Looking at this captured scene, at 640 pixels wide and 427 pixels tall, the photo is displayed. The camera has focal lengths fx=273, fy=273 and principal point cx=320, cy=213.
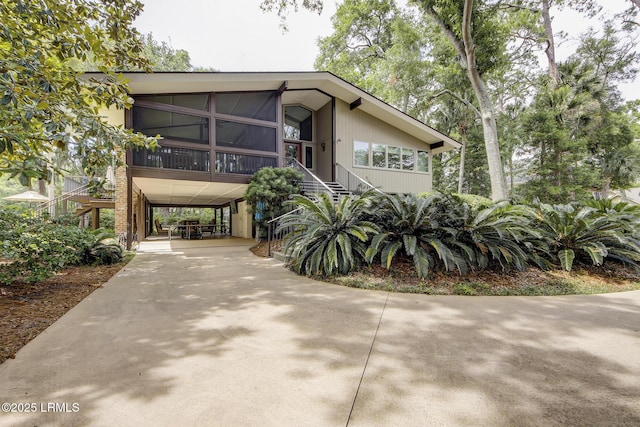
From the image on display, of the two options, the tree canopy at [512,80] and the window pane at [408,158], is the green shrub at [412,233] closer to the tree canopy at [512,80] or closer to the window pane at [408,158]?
the tree canopy at [512,80]

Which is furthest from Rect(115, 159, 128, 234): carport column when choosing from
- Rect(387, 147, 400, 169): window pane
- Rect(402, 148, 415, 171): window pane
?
Rect(402, 148, 415, 171): window pane

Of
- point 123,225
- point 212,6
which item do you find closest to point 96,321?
point 123,225

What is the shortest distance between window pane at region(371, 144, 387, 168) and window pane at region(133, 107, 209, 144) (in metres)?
7.20

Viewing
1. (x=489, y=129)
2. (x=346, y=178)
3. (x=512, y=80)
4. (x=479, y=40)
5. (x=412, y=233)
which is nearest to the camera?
(x=412, y=233)

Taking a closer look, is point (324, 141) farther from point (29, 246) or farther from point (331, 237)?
point (29, 246)

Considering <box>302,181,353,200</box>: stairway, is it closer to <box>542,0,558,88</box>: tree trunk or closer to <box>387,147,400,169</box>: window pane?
<box>387,147,400,169</box>: window pane

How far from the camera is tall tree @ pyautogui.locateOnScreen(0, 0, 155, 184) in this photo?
102 inches

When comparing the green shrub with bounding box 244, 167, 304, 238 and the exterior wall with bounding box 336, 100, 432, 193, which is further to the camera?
the exterior wall with bounding box 336, 100, 432, 193

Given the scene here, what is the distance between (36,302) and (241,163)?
7001 millimetres

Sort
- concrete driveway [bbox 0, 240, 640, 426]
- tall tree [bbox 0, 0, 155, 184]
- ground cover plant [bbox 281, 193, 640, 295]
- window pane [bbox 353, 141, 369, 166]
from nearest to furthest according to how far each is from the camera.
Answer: concrete driveway [bbox 0, 240, 640, 426]
tall tree [bbox 0, 0, 155, 184]
ground cover plant [bbox 281, 193, 640, 295]
window pane [bbox 353, 141, 369, 166]

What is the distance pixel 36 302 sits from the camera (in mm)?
3438

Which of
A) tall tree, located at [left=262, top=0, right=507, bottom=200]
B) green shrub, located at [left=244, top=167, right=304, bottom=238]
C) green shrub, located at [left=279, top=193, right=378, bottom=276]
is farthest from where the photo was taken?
green shrub, located at [left=244, top=167, right=304, bottom=238]

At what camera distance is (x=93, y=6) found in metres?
3.95

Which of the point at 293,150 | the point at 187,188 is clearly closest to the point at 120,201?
the point at 187,188
